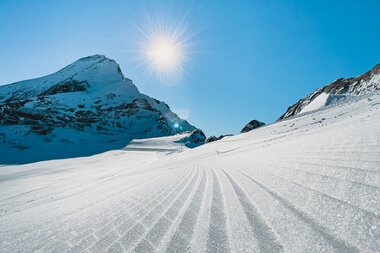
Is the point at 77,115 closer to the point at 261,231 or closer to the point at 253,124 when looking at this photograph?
the point at 253,124

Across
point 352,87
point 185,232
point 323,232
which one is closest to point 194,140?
point 352,87

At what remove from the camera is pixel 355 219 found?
47.4 inches

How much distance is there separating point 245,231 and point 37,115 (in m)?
95.9

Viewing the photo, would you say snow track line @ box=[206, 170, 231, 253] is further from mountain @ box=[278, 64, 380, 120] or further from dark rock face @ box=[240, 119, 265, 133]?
dark rock face @ box=[240, 119, 265, 133]

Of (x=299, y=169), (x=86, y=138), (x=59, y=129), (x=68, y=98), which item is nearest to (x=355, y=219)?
(x=299, y=169)

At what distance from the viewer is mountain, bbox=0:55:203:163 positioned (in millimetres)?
61312

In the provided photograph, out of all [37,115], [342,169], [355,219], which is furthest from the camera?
[37,115]

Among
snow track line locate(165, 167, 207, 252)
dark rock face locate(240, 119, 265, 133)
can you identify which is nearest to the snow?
dark rock face locate(240, 119, 265, 133)

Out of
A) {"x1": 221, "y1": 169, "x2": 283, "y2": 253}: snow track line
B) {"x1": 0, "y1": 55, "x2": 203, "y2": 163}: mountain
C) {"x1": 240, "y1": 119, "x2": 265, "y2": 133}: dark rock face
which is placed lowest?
{"x1": 221, "y1": 169, "x2": 283, "y2": 253}: snow track line

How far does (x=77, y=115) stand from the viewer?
94750 millimetres

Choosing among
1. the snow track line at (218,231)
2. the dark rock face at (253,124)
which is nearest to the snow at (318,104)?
the dark rock face at (253,124)

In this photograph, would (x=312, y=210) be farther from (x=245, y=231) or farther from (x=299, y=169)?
(x=299, y=169)

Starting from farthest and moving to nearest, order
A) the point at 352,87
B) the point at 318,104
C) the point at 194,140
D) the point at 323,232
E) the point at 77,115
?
the point at 77,115
the point at 194,140
the point at 352,87
the point at 318,104
the point at 323,232

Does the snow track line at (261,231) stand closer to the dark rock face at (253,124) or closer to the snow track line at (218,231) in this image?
the snow track line at (218,231)
